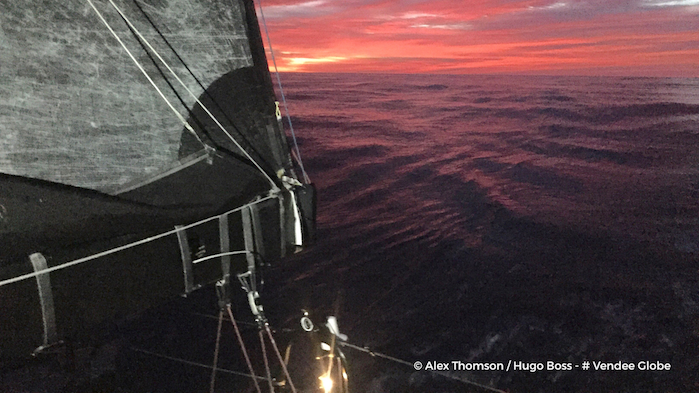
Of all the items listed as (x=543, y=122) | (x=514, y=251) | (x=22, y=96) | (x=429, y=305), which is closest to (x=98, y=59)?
(x=22, y=96)

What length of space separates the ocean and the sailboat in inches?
169

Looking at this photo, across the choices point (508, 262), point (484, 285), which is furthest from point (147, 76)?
point (508, 262)

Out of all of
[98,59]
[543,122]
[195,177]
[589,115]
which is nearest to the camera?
[98,59]

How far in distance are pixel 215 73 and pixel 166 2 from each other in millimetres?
537

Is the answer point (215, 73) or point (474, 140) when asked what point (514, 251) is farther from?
point (474, 140)

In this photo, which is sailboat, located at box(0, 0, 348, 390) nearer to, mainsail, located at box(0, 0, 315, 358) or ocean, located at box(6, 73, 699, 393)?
mainsail, located at box(0, 0, 315, 358)

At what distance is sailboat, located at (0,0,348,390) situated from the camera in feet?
6.63

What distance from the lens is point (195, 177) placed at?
2.73 metres

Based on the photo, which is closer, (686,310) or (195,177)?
(195,177)

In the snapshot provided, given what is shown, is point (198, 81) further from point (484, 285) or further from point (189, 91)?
point (484, 285)

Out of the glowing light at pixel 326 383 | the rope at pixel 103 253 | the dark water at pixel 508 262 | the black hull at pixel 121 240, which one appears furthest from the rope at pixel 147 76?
the dark water at pixel 508 262

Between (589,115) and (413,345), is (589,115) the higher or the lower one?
the higher one

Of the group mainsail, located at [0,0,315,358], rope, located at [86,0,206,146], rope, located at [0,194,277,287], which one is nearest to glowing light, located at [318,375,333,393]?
mainsail, located at [0,0,315,358]

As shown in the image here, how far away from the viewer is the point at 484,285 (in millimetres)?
9008
